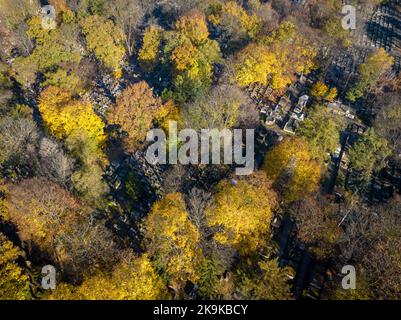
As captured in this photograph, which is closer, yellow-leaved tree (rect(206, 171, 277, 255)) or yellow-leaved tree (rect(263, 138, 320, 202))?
yellow-leaved tree (rect(206, 171, 277, 255))

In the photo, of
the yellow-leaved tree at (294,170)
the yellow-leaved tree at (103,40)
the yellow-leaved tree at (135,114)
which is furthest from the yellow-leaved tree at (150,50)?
the yellow-leaved tree at (294,170)

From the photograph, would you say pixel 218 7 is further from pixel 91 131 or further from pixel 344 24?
pixel 91 131

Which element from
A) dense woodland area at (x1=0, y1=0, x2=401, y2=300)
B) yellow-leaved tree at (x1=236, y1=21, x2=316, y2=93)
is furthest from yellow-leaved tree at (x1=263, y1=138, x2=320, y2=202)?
yellow-leaved tree at (x1=236, y1=21, x2=316, y2=93)

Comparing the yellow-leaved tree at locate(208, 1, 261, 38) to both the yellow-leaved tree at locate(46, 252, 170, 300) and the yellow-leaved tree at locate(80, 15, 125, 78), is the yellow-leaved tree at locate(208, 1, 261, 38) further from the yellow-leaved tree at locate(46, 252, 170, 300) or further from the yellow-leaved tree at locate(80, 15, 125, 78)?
the yellow-leaved tree at locate(46, 252, 170, 300)

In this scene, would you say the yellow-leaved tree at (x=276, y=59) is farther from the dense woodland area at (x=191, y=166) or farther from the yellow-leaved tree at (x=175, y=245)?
the yellow-leaved tree at (x=175, y=245)

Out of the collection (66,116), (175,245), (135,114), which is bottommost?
(175,245)

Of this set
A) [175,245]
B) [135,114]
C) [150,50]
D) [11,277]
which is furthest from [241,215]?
[150,50]

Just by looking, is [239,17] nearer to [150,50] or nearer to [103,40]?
[150,50]
